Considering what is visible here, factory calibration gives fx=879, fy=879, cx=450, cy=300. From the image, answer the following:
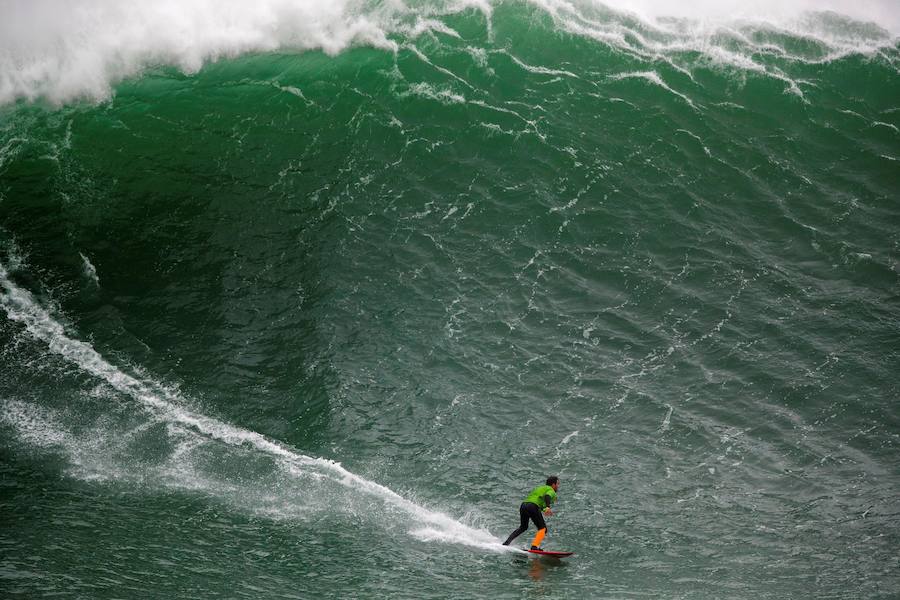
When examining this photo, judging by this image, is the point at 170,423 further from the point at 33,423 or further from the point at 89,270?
the point at 89,270

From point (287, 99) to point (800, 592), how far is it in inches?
728

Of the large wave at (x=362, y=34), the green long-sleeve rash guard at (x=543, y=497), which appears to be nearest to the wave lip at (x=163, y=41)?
the large wave at (x=362, y=34)

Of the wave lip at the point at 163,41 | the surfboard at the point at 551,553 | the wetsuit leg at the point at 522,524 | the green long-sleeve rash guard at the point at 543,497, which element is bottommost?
the surfboard at the point at 551,553

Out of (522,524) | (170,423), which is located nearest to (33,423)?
(170,423)

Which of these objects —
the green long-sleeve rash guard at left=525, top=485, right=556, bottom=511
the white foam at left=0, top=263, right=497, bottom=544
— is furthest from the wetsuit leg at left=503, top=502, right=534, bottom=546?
the white foam at left=0, top=263, right=497, bottom=544

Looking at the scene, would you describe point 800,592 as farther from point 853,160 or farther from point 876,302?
point 853,160

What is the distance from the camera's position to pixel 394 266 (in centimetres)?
2141

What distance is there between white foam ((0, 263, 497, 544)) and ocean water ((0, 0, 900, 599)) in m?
0.07

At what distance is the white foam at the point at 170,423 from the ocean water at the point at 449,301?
2.9 inches

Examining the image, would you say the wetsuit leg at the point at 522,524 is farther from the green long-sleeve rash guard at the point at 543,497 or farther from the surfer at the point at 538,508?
the green long-sleeve rash guard at the point at 543,497

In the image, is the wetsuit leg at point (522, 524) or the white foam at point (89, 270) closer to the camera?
the wetsuit leg at point (522, 524)

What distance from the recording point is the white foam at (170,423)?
1602 cm

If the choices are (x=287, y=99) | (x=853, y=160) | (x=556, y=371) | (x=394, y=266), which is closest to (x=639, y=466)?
(x=556, y=371)

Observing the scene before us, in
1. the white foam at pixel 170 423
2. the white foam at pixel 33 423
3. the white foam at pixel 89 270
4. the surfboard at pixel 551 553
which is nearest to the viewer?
the surfboard at pixel 551 553
